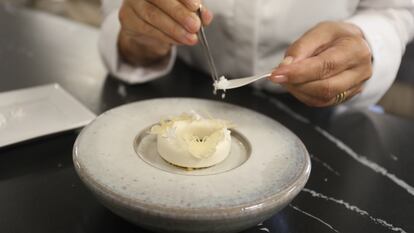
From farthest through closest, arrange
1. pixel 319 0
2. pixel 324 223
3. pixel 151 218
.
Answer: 1. pixel 319 0
2. pixel 324 223
3. pixel 151 218

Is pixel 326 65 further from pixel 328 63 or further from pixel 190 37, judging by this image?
pixel 190 37

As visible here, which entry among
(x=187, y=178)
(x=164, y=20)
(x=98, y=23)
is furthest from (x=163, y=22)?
(x=98, y=23)

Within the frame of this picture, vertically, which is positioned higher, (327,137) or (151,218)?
(151,218)

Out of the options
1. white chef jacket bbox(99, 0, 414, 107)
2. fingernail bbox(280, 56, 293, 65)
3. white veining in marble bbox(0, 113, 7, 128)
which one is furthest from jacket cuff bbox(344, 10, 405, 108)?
white veining in marble bbox(0, 113, 7, 128)

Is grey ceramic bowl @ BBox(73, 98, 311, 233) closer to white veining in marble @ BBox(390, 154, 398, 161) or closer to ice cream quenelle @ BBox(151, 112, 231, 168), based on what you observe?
ice cream quenelle @ BBox(151, 112, 231, 168)

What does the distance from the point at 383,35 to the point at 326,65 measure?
0.21m

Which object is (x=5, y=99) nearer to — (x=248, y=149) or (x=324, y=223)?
(x=248, y=149)

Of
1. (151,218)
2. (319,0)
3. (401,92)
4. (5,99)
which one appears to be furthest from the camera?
(401,92)

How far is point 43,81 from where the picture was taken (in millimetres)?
915

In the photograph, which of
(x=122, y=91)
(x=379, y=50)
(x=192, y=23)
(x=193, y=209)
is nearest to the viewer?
(x=193, y=209)

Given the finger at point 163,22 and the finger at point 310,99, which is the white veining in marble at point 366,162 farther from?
the finger at point 163,22

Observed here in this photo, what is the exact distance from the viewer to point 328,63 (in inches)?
26.1

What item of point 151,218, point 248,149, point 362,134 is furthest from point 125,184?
point 362,134

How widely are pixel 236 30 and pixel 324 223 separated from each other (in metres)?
0.51
